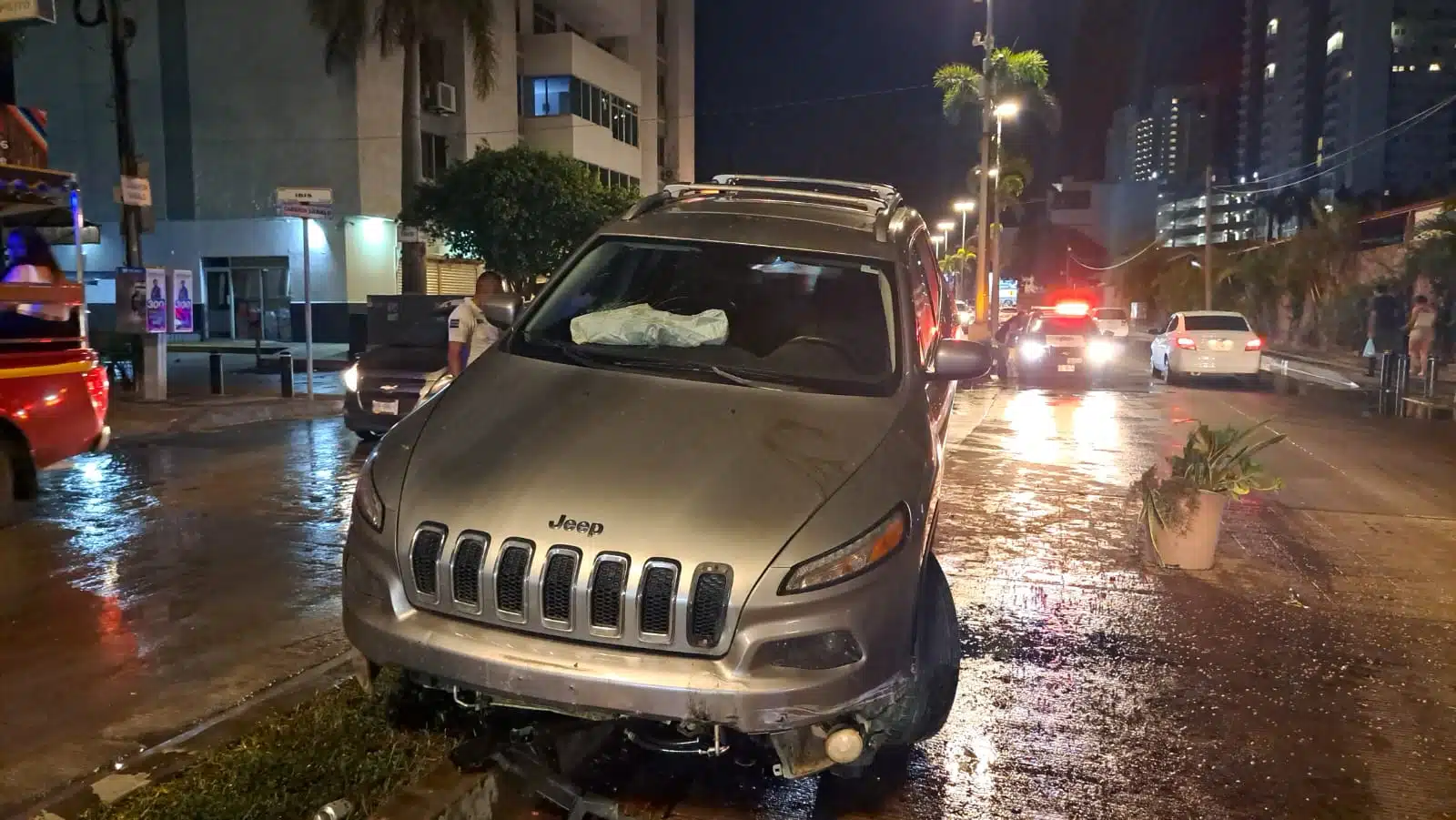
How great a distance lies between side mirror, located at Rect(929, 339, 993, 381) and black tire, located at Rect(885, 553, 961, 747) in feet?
2.80

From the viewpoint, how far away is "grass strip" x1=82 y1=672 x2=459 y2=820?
3.60 metres

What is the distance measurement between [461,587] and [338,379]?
18910mm

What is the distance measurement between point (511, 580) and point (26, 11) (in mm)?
8995

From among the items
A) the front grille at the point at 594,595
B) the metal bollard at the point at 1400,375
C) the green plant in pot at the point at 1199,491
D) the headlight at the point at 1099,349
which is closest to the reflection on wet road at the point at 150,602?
the front grille at the point at 594,595

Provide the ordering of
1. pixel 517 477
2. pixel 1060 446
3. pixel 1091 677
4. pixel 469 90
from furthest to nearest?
pixel 469 90
pixel 1060 446
pixel 1091 677
pixel 517 477

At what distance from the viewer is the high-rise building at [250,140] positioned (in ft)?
106

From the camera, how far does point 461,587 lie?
350 centimetres

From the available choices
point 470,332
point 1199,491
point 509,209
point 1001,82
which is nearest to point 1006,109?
point 1001,82

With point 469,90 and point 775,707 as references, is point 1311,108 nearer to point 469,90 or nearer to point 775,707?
point 469,90

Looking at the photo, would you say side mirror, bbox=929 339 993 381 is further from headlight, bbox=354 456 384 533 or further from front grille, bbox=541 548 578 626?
headlight, bbox=354 456 384 533

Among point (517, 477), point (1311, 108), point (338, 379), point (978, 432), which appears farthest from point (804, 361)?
point (1311, 108)

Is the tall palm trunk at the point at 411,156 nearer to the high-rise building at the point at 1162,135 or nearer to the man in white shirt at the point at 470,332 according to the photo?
the man in white shirt at the point at 470,332

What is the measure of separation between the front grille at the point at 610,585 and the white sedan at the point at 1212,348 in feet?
68.9

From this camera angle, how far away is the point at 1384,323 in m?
29.0
